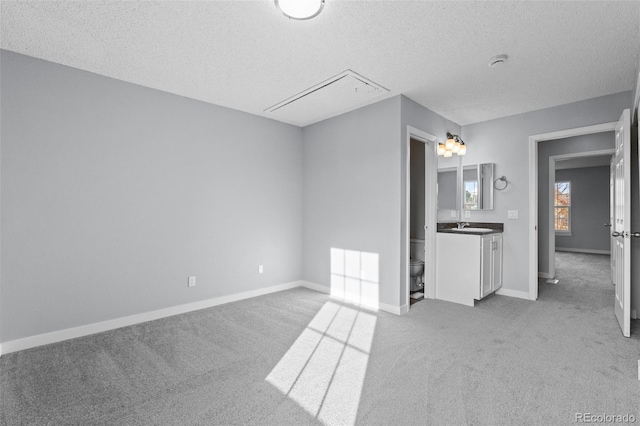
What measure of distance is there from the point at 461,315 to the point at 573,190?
7815mm

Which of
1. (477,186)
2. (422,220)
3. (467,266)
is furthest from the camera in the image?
(477,186)

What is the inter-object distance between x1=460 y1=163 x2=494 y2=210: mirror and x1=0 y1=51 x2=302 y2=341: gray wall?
2.91 meters

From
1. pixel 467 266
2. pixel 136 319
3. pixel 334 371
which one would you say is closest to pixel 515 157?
pixel 467 266

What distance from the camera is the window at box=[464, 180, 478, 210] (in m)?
4.68

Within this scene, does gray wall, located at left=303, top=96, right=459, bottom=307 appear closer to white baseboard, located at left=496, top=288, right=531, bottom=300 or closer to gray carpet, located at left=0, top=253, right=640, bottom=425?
gray carpet, located at left=0, top=253, right=640, bottom=425

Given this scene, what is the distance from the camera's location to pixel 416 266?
4348 millimetres

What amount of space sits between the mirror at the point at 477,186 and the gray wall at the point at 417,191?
2.34ft

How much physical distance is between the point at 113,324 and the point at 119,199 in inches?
49.1

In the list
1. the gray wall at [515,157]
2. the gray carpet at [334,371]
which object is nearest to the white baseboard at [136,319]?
the gray carpet at [334,371]

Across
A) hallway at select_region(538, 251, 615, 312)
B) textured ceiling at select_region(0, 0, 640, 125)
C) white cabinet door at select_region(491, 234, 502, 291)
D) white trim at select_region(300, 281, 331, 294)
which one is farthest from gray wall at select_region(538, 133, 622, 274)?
white trim at select_region(300, 281, 331, 294)

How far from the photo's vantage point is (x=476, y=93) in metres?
3.54

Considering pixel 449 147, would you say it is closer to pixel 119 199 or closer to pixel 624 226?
pixel 624 226

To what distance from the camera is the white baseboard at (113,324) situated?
105 inches

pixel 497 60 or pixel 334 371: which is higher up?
pixel 497 60
